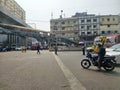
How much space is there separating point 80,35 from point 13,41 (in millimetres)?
28184

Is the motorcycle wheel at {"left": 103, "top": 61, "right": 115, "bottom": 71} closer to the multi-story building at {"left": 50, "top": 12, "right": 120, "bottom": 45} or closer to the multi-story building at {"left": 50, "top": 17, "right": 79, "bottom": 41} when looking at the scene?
the multi-story building at {"left": 50, "top": 12, "right": 120, "bottom": 45}

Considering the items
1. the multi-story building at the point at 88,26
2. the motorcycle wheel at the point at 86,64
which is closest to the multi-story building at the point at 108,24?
the multi-story building at the point at 88,26

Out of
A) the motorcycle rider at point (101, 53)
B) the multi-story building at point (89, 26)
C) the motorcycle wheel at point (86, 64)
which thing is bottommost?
the motorcycle wheel at point (86, 64)

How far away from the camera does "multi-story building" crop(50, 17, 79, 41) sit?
3654 inches

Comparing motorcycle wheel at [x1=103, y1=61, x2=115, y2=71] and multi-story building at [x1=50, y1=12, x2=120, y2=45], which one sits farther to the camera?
multi-story building at [x1=50, y1=12, x2=120, y2=45]

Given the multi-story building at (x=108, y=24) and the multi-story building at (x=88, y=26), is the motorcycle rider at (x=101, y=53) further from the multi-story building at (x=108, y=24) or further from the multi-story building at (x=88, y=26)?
the multi-story building at (x=108, y=24)

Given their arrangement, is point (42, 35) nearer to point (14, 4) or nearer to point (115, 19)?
point (115, 19)

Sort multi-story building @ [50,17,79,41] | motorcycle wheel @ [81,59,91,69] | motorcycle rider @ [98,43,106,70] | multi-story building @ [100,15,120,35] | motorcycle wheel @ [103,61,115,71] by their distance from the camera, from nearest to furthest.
A: motorcycle rider @ [98,43,106,70]
motorcycle wheel @ [103,61,115,71]
motorcycle wheel @ [81,59,91,69]
multi-story building @ [100,15,120,35]
multi-story building @ [50,17,79,41]

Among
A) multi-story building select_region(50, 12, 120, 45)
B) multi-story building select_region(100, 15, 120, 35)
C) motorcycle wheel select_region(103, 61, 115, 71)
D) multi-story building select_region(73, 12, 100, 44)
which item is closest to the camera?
motorcycle wheel select_region(103, 61, 115, 71)

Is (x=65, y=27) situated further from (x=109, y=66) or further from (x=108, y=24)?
(x=109, y=66)

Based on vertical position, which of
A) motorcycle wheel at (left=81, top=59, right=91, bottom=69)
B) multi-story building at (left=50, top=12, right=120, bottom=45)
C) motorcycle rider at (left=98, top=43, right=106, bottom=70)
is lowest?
motorcycle wheel at (left=81, top=59, right=91, bottom=69)

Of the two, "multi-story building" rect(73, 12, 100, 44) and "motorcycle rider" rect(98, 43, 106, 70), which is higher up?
"multi-story building" rect(73, 12, 100, 44)

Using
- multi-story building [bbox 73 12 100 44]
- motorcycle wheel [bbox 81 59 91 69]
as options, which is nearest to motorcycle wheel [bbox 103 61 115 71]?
motorcycle wheel [bbox 81 59 91 69]

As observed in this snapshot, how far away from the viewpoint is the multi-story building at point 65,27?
92.8 metres
